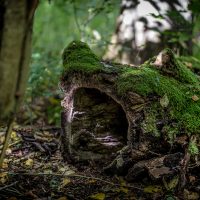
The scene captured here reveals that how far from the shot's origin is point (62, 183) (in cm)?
322

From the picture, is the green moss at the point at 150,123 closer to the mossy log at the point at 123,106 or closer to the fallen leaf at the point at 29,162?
the mossy log at the point at 123,106

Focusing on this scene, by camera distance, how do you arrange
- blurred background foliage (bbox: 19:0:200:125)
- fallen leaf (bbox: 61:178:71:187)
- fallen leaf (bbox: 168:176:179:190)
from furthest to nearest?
blurred background foliage (bbox: 19:0:200:125) → fallen leaf (bbox: 61:178:71:187) → fallen leaf (bbox: 168:176:179:190)

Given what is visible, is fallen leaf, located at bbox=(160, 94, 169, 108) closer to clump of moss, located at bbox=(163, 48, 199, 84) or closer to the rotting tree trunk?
clump of moss, located at bbox=(163, 48, 199, 84)

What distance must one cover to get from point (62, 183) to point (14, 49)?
158 cm

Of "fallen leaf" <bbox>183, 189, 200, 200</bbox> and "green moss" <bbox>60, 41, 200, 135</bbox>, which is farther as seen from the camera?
"green moss" <bbox>60, 41, 200, 135</bbox>

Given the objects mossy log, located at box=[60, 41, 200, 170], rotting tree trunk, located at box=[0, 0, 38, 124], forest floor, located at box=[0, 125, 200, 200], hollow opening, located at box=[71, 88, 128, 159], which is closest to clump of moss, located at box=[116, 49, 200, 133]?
mossy log, located at box=[60, 41, 200, 170]

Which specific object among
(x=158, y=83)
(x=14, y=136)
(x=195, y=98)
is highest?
(x=158, y=83)

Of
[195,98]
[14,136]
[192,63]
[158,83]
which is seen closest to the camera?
[158,83]

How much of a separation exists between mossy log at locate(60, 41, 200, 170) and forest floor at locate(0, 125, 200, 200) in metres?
0.21

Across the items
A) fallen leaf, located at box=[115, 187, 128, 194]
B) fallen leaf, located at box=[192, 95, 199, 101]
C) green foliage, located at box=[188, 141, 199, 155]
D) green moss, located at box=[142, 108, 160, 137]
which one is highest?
fallen leaf, located at box=[192, 95, 199, 101]

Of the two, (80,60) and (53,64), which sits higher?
(53,64)

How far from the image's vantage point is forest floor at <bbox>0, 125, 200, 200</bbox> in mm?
2988

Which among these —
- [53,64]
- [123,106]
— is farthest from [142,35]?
[123,106]

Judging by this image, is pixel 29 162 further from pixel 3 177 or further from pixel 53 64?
pixel 53 64
